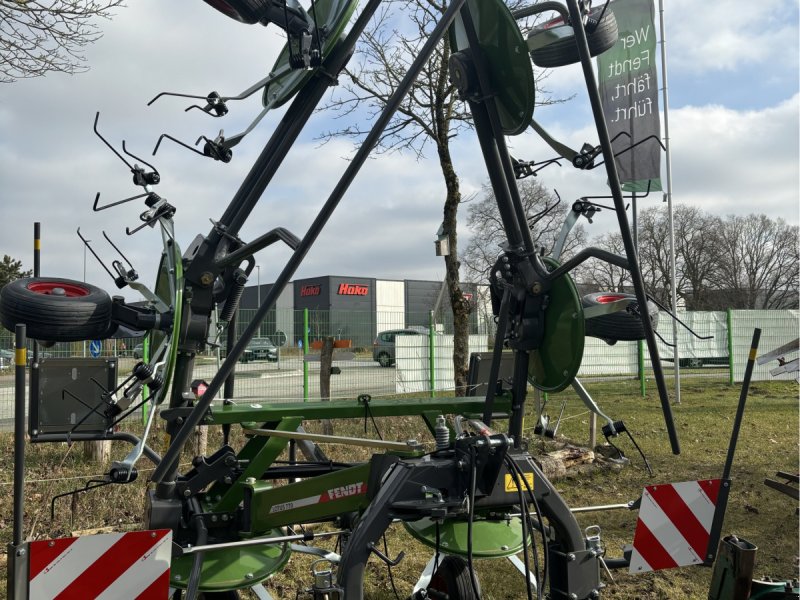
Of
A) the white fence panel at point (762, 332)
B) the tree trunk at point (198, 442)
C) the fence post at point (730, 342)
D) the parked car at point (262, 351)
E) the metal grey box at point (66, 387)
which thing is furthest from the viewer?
the white fence panel at point (762, 332)

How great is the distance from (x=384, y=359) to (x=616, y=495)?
6.58 m

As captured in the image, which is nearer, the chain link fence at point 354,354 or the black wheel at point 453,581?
the black wheel at point 453,581

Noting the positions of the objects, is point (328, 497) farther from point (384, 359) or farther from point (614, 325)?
point (384, 359)

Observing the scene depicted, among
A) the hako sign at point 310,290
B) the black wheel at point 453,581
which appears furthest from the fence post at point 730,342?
the hako sign at point 310,290

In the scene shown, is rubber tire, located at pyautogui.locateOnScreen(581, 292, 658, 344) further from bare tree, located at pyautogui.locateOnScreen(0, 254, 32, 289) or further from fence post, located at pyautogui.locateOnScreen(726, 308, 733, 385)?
bare tree, located at pyautogui.locateOnScreen(0, 254, 32, 289)

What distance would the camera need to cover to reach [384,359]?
12836mm

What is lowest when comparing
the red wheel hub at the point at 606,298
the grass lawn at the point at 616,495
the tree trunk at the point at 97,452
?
the grass lawn at the point at 616,495

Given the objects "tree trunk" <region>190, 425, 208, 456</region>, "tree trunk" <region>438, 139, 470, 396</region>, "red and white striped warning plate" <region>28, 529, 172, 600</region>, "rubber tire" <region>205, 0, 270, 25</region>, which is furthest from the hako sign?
"red and white striped warning plate" <region>28, 529, 172, 600</region>

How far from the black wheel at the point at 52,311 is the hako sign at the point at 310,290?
45.8m

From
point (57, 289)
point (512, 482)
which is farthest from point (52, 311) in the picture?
point (512, 482)

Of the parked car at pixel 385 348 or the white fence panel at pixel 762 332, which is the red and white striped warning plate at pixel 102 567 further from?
the white fence panel at pixel 762 332

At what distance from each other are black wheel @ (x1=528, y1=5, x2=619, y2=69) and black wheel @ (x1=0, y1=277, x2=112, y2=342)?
2624mm

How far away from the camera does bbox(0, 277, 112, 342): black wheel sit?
10.2 ft

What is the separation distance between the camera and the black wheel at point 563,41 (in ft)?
11.6
